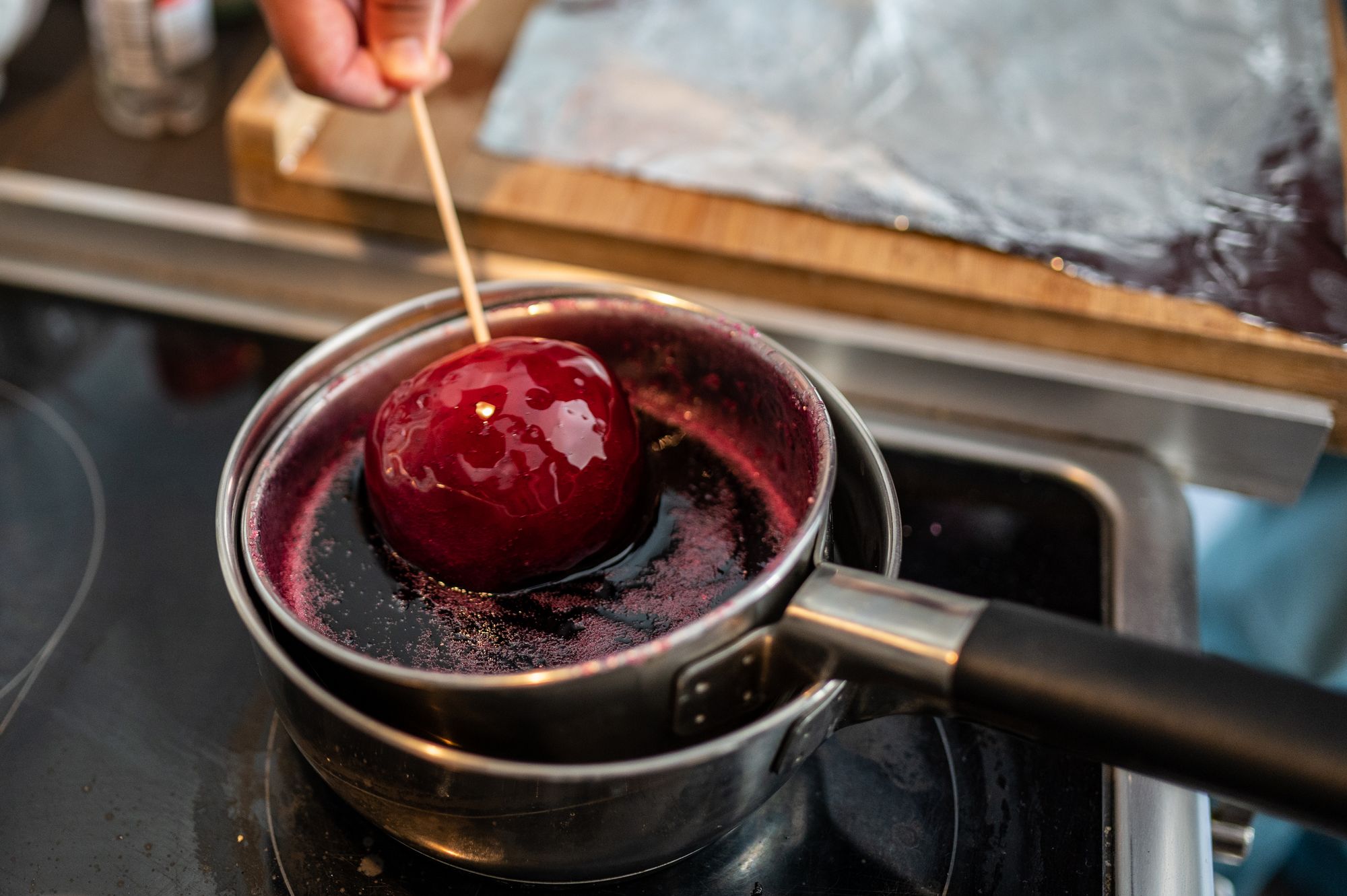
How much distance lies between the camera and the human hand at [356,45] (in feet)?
1.69

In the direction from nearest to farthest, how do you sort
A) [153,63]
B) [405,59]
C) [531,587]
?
[531,587] → [405,59] → [153,63]

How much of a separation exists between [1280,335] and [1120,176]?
0.14 meters

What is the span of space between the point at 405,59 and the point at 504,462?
0.23 m

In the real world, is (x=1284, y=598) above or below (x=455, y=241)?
below

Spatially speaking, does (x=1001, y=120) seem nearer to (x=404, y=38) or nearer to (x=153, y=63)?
(x=404, y=38)

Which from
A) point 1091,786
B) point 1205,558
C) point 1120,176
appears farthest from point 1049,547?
point 1205,558

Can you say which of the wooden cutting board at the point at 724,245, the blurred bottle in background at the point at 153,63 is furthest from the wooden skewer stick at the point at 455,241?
the blurred bottle in background at the point at 153,63

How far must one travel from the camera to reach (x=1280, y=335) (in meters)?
0.57

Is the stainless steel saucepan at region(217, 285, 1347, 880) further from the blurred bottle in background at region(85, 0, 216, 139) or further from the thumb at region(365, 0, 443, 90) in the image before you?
the blurred bottle in background at region(85, 0, 216, 139)

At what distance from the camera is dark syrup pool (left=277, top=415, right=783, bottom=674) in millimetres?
379

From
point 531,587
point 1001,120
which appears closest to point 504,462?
point 531,587

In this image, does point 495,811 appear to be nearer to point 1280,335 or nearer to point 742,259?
point 742,259

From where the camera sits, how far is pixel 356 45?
0.55m

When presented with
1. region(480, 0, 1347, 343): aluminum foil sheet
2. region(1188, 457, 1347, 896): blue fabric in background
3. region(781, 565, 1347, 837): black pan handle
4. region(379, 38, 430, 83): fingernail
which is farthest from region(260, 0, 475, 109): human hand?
region(1188, 457, 1347, 896): blue fabric in background
